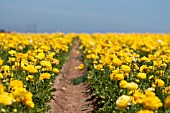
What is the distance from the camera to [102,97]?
926 centimetres

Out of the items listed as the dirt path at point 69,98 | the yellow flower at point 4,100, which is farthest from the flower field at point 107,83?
the dirt path at point 69,98

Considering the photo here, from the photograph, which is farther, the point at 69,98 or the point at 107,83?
the point at 69,98

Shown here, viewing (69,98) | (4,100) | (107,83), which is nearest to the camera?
(4,100)

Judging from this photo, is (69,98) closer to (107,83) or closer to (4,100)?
(107,83)

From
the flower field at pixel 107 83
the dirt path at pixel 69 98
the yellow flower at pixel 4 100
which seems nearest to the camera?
the yellow flower at pixel 4 100

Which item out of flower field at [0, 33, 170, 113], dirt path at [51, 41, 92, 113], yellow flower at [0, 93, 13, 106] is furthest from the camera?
dirt path at [51, 41, 92, 113]

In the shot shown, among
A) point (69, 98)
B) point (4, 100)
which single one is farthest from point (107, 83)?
point (4, 100)

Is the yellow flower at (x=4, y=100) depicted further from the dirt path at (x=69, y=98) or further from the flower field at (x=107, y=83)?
the dirt path at (x=69, y=98)

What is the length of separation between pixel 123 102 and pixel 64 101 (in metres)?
6.49

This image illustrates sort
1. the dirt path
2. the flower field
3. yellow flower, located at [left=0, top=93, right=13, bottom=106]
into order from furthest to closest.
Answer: the dirt path → the flower field → yellow flower, located at [left=0, top=93, right=13, bottom=106]

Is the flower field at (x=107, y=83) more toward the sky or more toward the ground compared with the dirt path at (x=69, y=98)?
more toward the sky

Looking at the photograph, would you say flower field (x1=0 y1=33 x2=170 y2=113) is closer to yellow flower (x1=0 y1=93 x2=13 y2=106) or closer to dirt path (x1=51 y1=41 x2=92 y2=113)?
yellow flower (x1=0 y1=93 x2=13 y2=106)

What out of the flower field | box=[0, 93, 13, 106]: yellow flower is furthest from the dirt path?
box=[0, 93, 13, 106]: yellow flower

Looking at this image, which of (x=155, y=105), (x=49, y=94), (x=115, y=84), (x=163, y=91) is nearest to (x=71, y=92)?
(x=49, y=94)
